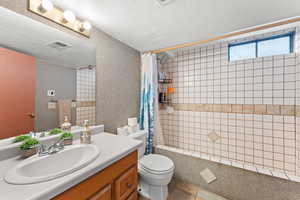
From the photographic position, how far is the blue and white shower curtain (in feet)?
6.35

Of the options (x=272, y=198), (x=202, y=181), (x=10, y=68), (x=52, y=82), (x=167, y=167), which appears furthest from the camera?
(x=202, y=181)

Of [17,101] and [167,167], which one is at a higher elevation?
[17,101]

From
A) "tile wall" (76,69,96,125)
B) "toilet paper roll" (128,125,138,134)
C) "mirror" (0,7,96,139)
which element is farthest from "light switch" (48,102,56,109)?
"toilet paper roll" (128,125,138,134)

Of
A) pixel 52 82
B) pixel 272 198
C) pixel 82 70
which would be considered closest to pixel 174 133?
pixel 272 198

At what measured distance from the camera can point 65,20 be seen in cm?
110

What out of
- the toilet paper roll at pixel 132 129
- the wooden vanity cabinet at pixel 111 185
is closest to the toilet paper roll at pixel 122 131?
the toilet paper roll at pixel 132 129

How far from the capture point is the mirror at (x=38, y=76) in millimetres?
840

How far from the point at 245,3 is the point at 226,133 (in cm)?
179

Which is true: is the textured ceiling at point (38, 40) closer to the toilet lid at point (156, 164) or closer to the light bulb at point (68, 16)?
the light bulb at point (68, 16)

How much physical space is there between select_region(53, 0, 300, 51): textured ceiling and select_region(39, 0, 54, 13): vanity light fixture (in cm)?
10

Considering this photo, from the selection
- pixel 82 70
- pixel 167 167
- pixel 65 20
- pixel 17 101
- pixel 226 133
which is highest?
pixel 65 20

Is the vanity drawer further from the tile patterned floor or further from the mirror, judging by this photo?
the mirror

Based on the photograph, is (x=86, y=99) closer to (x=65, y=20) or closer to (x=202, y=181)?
(x=65, y=20)

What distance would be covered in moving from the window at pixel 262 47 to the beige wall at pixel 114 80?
170 cm
